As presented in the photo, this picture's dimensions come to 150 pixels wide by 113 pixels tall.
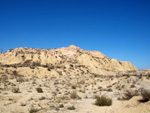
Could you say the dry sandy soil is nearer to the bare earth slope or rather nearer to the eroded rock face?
the bare earth slope

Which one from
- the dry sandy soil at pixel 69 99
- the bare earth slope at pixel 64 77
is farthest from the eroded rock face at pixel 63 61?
the dry sandy soil at pixel 69 99

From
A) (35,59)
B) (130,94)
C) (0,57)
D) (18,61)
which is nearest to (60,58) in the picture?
(35,59)

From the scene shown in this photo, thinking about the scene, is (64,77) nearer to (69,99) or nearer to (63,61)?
(63,61)

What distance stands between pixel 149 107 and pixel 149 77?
16.0 meters

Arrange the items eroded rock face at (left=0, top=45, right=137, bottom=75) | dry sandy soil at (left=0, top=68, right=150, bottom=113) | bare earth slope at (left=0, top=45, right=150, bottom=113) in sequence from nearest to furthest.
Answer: dry sandy soil at (left=0, top=68, right=150, bottom=113)
bare earth slope at (left=0, top=45, right=150, bottom=113)
eroded rock face at (left=0, top=45, right=137, bottom=75)

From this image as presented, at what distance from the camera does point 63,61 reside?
56.0 metres

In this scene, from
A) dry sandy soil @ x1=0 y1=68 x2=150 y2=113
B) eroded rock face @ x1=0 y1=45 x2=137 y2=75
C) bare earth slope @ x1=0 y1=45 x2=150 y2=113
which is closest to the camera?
dry sandy soil @ x1=0 y1=68 x2=150 y2=113

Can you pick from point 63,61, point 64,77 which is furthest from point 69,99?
point 63,61

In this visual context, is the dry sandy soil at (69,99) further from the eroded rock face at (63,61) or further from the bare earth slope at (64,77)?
the eroded rock face at (63,61)

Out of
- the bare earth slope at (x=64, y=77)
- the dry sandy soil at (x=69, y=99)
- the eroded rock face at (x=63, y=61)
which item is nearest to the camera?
the dry sandy soil at (x=69, y=99)

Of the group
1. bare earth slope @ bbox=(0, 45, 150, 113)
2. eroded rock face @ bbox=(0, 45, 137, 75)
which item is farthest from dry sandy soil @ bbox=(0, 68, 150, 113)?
eroded rock face @ bbox=(0, 45, 137, 75)

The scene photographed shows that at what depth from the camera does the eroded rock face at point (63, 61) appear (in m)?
50.1

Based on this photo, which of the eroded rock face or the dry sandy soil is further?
the eroded rock face

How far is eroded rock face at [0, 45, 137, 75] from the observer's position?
5008 centimetres
